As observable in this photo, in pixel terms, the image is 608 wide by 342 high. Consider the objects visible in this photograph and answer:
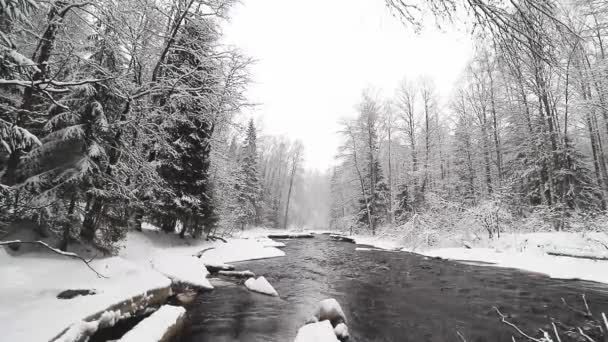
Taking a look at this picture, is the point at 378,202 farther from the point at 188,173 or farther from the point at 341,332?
the point at 341,332

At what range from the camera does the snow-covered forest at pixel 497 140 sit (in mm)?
2385

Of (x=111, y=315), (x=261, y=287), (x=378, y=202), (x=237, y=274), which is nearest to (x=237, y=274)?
(x=237, y=274)

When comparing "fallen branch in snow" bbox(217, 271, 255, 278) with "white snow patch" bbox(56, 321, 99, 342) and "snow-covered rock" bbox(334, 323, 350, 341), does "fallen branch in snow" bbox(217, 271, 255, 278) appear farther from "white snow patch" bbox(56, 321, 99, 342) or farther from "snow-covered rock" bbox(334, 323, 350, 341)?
"white snow patch" bbox(56, 321, 99, 342)

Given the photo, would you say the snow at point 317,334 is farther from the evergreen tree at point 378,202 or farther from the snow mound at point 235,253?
the evergreen tree at point 378,202

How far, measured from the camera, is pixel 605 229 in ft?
32.4

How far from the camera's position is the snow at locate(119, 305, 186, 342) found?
12.7 feet

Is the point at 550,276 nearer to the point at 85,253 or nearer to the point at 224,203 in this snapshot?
the point at 85,253

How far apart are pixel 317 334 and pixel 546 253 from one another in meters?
11.6

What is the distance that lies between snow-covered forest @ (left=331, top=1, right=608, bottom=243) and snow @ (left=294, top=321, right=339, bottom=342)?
13.9 feet

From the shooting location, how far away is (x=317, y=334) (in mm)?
4273

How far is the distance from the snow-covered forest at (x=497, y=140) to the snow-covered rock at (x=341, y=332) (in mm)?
4616

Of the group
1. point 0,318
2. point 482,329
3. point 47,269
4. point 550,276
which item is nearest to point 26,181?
point 47,269

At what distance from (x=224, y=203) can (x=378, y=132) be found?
18.2 m

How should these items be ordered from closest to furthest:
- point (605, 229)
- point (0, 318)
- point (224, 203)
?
point (0, 318) → point (605, 229) → point (224, 203)
